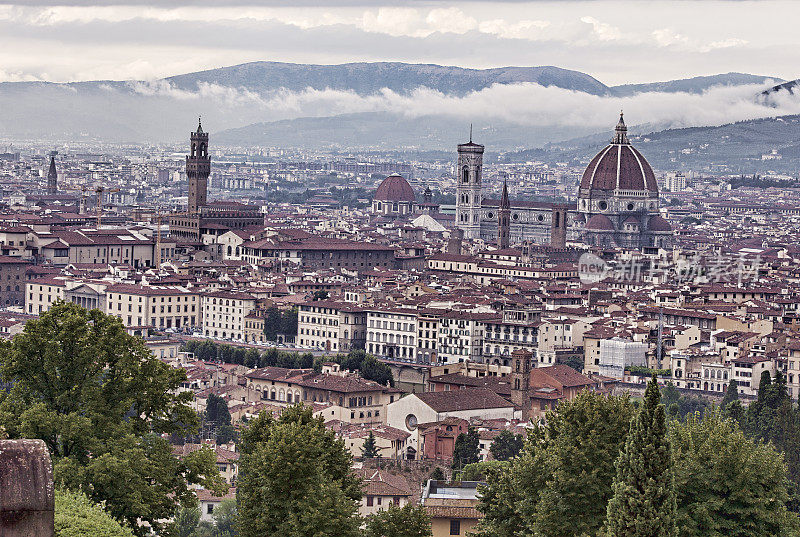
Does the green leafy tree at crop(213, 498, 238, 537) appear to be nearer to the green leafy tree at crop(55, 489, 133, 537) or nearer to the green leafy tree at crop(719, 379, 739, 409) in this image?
the green leafy tree at crop(55, 489, 133, 537)

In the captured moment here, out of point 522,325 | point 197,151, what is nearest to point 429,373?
point 522,325

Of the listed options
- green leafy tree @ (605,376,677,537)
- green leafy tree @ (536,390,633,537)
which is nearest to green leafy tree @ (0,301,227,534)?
green leafy tree @ (536,390,633,537)

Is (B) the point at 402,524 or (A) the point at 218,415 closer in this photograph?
(B) the point at 402,524

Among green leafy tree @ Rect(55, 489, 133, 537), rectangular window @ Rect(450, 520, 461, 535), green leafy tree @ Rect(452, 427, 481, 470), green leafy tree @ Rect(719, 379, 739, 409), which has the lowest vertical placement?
green leafy tree @ Rect(719, 379, 739, 409)

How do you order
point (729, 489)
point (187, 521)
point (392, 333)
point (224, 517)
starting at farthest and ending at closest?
point (392, 333), point (224, 517), point (187, 521), point (729, 489)

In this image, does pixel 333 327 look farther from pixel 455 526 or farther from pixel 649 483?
pixel 649 483

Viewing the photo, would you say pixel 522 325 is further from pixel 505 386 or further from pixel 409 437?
pixel 409 437

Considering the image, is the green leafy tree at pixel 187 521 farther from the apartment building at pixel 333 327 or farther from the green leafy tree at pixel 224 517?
the apartment building at pixel 333 327

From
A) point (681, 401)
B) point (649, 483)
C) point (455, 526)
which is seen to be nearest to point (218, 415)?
point (681, 401)
